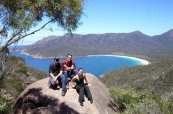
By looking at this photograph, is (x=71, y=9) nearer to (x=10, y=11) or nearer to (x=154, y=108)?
(x=10, y=11)

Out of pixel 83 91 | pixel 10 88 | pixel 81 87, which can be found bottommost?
pixel 10 88

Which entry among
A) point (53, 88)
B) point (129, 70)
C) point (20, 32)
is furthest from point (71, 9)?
point (129, 70)

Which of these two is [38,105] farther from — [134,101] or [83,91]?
[134,101]

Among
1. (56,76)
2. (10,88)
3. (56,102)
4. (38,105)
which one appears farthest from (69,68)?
(10,88)

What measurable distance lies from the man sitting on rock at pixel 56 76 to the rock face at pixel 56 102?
0.38 m

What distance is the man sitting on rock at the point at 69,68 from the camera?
51.9 feet

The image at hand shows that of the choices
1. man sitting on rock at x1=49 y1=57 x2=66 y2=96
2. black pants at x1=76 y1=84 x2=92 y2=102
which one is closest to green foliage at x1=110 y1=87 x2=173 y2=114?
black pants at x1=76 y1=84 x2=92 y2=102

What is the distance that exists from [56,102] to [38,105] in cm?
144

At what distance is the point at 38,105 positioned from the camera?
1647 centimetres

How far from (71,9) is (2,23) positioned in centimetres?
340

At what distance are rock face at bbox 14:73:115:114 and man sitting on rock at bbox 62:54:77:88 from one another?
2.73 ft

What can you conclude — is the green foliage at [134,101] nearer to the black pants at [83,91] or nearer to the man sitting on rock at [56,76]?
the black pants at [83,91]

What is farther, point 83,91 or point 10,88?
point 10,88

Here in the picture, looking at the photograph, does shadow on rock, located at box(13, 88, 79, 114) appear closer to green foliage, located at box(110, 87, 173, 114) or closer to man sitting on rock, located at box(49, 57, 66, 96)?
man sitting on rock, located at box(49, 57, 66, 96)
